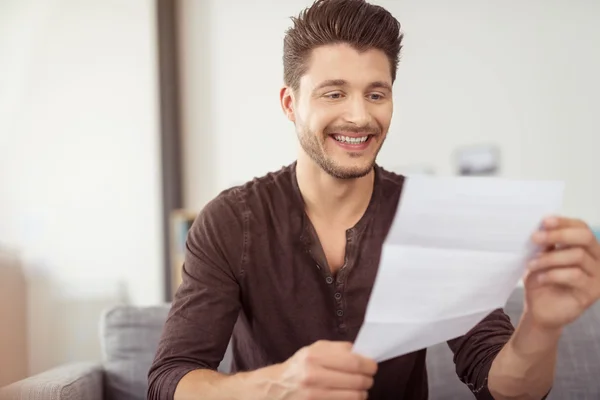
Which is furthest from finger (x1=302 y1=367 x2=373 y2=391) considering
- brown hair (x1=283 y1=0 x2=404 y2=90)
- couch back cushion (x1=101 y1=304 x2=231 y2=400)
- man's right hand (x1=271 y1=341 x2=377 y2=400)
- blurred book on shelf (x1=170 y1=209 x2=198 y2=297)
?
blurred book on shelf (x1=170 y1=209 x2=198 y2=297)

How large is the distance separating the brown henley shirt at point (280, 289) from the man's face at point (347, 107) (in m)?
0.12

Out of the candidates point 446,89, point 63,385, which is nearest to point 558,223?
point 63,385

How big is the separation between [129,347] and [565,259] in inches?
42.5

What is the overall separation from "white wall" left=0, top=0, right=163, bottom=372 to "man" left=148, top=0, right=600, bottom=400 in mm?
1638

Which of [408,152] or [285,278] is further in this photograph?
[408,152]

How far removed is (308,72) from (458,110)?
5.14 ft

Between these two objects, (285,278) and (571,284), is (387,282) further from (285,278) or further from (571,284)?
(285,278)

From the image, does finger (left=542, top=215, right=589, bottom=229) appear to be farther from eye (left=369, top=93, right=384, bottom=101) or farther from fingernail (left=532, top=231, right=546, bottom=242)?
eye (left=369, top=93, right=384, bottom=101)

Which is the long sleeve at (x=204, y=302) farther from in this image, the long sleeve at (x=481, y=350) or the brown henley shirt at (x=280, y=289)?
the long sleeve at (x=481, y=350)

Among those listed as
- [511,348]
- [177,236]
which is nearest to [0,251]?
[177,236]

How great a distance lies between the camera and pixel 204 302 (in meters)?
1.12

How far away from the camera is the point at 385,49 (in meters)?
1.25

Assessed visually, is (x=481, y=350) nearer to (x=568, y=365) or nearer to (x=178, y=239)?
(x=568, y=365)

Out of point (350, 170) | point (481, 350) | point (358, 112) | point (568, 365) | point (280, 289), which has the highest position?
point (358, 112)
